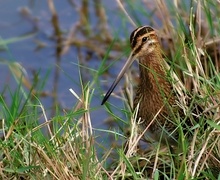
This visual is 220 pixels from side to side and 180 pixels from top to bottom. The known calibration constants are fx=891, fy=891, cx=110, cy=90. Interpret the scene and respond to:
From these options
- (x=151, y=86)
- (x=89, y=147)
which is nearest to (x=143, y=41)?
(x=151, y=86)

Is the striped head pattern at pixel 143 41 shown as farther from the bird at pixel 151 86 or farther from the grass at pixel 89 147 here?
the grass at pixel 89 147

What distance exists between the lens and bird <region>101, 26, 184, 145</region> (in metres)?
3.55

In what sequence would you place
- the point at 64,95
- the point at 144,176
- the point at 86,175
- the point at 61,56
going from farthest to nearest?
the point at 61,56
the point at 64,95
the point at 144,176
the point at 86,175

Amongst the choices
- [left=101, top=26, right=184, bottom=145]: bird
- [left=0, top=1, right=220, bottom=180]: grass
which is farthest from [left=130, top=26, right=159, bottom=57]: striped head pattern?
[left=0, top=1, right=220, bottom=180]: grass

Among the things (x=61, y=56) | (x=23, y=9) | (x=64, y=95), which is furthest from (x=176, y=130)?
(x=23, y=9)

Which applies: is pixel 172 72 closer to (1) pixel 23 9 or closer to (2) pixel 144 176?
(2) pixel 144 176

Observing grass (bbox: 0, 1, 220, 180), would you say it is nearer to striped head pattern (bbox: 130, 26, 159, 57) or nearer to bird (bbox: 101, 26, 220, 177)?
bird (bbox: 101, 26, 220, 177)

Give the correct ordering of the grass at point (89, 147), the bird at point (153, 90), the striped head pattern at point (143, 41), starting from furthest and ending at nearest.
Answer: the striped head pattern at point (143, 41) < the bird at point (153, 90) < the grass at point (89, 147)

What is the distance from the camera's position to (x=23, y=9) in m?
5.87

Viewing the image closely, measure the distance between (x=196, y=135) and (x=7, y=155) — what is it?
677 millimetres

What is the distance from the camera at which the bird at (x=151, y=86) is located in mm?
3549

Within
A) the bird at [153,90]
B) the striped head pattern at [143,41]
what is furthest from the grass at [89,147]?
the striped head pattern at [143,41]

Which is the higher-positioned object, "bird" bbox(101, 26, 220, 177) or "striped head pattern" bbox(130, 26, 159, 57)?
"striped head pattern" bbox(130, 26, 159, 57)

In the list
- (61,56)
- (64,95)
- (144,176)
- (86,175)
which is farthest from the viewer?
(61,56)
